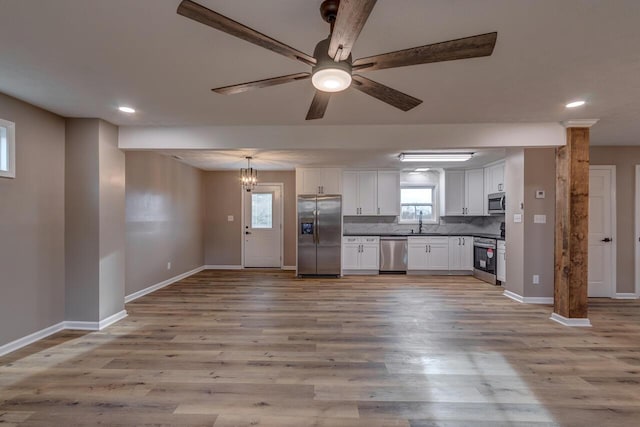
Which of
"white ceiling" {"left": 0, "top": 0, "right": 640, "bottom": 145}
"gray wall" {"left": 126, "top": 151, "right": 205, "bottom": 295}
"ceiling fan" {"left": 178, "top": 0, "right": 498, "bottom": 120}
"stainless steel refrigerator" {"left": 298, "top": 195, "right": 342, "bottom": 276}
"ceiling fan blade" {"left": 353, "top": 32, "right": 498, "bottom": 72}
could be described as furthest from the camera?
"stainless steel refrigerator" {"left": 298, "top": 195, "right": 342, "bottom": 276}

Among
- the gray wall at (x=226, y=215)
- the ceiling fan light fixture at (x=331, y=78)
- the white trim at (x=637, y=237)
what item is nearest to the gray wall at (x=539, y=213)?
the white trim at (x=637, y=237)

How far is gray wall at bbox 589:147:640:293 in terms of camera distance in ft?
14.9

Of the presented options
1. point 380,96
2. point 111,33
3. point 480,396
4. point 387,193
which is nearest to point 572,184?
point 480,396

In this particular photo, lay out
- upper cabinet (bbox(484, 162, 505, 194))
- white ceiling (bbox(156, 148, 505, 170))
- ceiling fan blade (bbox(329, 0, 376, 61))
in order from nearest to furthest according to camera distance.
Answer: ceiling fan blade (bbox(329, 0, 376, 61)), white ceiling (bbox(156, 148, 505, 170)), upper cabinet (bbox(484, 162, 505, 194))

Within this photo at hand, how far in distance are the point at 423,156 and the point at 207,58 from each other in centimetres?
397

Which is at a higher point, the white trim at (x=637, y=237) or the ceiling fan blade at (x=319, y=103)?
the ceiling fan blade at (x=319, y=103)

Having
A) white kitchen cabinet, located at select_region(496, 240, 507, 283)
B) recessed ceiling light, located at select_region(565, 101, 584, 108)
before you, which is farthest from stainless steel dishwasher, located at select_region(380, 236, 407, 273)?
recessed ceiling light, located at select_region(565, 101, 584, 108)

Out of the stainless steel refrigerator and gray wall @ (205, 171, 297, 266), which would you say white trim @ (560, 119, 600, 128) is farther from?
gray wall @ (205, 171, 297, 266)

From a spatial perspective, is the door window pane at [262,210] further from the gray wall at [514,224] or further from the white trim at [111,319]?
the gray wall at [514,224]

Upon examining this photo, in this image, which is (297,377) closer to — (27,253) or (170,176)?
(27,253)

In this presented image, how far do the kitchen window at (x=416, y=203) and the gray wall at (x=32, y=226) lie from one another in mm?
6059

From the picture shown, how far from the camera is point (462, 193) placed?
6438 millimetres

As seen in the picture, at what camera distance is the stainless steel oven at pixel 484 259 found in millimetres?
5422

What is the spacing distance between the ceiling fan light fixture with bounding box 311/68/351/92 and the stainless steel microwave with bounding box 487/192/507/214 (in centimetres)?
493
